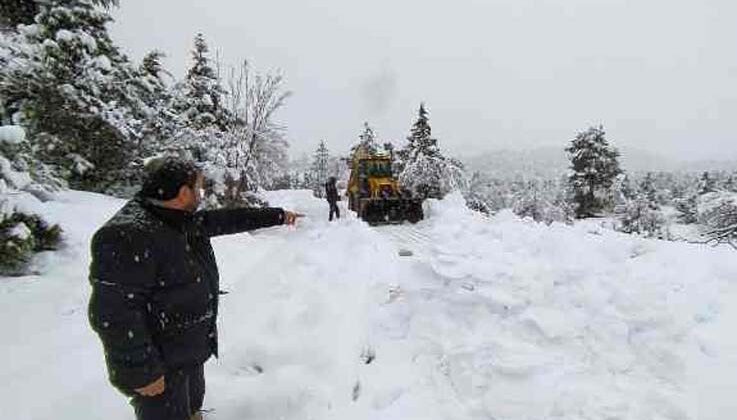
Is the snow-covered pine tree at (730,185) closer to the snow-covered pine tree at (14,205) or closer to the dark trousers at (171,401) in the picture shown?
the dark trousers at (171,401)

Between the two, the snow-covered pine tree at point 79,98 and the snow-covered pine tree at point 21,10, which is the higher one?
the snow-covered pine tree at point 21,10

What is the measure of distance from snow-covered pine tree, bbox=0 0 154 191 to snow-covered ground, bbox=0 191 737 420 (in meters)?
6.67

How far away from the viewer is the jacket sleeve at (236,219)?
3.22 metres

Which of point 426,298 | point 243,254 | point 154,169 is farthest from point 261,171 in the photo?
point 154,169

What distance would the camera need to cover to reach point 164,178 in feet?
8.81

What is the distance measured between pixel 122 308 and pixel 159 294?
0.25 metres

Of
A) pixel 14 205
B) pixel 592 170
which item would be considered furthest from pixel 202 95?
pixel 592 170

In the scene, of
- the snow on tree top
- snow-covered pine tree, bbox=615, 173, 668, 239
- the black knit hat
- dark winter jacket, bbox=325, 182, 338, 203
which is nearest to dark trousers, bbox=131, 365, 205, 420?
the black knit hat

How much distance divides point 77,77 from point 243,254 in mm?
7237

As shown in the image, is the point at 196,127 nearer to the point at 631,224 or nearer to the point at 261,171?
the point at 261,171

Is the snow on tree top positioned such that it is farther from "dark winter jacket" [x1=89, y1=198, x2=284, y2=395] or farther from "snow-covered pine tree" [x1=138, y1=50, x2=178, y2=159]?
"snow-covered pine tree" [x1=138, y1=50, x2=178, y2=159]

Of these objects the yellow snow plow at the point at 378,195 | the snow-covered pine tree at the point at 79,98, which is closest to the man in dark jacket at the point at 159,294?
the snow-covered pine tree at the point at 79,98

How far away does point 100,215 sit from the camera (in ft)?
31.4

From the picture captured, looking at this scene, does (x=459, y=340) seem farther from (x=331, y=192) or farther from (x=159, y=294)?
(x=331, y=192)
